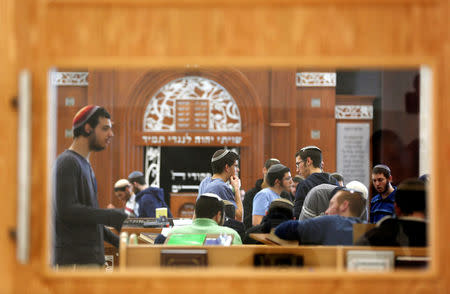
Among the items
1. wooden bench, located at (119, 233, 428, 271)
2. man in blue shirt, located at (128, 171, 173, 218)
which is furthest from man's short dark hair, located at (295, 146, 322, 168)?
wooden bench, located at (119, 233, 428, 271)

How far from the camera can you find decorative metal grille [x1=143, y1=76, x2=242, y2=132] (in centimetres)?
688

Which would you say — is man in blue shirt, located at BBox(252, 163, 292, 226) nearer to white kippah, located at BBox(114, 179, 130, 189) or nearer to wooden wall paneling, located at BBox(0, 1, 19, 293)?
white kippah, located at BBox(114, 179, 130, 189)

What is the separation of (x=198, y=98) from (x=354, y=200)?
4792mm

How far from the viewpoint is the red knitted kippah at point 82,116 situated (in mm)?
1950

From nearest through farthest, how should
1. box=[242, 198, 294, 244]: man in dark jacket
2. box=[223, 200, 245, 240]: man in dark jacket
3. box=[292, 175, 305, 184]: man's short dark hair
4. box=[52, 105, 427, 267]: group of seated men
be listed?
box=[52, 105, 427, 267]: group of seated men → box=[242, 198, 294, 244]: man in dark jacket → box=[223, 200, 245, 240]: man in dark jacket → box=[292, 175, 305, 184]: man's short dark hair

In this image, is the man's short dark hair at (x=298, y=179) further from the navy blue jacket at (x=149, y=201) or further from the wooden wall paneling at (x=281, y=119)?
the wooden wall paneling at (x=281, y=119)

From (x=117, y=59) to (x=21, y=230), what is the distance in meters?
0.46

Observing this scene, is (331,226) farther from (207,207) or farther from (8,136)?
(8,136)

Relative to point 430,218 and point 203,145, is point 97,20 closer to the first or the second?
point 430,218

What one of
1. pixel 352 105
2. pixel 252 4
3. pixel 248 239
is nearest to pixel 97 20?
pixel 252 4

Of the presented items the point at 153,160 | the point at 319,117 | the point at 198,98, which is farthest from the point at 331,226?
the point at 319,117

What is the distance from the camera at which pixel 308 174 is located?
3.45m

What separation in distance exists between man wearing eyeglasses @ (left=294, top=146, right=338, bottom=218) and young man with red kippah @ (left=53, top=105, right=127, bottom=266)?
3.97 feet

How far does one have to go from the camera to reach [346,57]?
1268 millimetres
